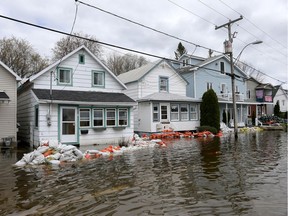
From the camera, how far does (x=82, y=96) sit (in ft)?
56.1

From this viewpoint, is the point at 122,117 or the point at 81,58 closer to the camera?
the point at 81,58

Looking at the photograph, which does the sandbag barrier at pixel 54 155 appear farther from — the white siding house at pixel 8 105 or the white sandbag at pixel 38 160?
the white siding house at pixel 8 105

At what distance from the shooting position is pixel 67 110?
16.3 meters

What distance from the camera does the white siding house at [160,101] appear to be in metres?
23.8

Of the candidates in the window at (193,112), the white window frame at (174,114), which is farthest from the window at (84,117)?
the window at (193,112)

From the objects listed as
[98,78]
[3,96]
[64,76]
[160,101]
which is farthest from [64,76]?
[160,101]

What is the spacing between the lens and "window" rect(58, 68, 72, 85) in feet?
58.2

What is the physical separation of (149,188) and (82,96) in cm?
1129

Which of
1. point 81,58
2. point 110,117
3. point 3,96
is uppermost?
point 81,58

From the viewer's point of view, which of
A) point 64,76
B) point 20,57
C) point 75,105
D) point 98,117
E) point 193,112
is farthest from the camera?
point 20,57

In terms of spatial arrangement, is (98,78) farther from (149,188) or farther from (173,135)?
(149,188)

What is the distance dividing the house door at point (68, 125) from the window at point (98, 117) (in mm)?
1289

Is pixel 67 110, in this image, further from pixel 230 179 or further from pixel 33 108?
pixel 230 179

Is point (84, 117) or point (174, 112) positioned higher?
point (174, 112)
